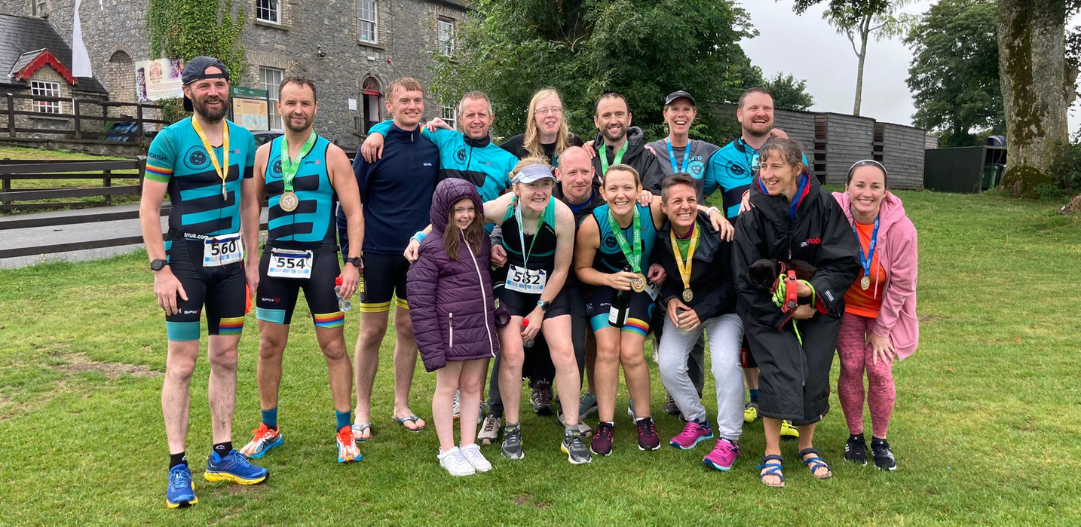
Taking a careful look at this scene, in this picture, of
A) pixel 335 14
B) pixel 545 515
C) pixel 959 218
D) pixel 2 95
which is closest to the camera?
pixel 545 515

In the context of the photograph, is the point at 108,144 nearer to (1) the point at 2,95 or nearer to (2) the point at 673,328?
(1) the point at 2,95

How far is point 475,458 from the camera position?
4.16 m

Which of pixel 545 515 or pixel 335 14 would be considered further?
pixel 335 14

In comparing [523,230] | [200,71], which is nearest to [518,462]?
[523,230]

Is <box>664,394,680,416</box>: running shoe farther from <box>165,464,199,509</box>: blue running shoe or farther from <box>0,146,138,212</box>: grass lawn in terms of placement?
<box>0,146,138,212</box>: grass lawn

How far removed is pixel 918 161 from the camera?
92.2 feet

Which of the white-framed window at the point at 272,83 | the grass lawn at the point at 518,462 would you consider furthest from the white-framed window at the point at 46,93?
the grass lawn at the point at 518,462

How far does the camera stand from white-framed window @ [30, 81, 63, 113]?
24344mm

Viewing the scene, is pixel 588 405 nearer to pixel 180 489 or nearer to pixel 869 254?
pixel 869 254

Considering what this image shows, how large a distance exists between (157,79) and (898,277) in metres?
25.3

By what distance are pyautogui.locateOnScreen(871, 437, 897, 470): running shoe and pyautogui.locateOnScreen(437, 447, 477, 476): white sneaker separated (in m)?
2.30

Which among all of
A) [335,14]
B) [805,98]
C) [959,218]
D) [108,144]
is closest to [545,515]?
[959,218]

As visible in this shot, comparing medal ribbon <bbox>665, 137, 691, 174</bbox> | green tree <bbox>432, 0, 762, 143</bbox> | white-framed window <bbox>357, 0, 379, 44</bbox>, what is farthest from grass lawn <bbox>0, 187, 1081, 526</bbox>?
white-framed window <bbox>357, 0, 379, 44</bbox>

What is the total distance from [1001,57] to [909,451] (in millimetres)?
18608
